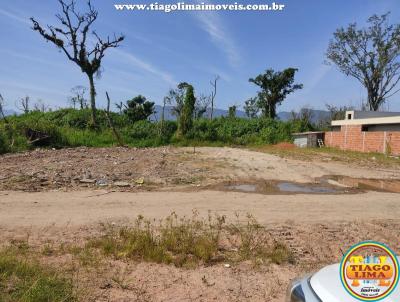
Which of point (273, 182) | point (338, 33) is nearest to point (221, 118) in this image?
point (338, 33)

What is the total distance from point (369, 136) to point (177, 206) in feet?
67.8

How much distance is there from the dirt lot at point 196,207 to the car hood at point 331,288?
172cm

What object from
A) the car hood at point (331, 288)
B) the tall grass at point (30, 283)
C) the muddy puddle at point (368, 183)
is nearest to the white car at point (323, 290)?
the car hood at point (331, 288)

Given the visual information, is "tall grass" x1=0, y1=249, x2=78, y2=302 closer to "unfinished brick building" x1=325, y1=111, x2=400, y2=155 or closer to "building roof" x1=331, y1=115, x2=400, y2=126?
"unfinished brick building" x1=325, y1=111, x2=400, y2=155

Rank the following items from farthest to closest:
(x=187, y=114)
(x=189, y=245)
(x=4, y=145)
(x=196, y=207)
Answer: (x=187, y=114)
(x=4, y=145)
(x=196, y=207)
(x=189, y=245)

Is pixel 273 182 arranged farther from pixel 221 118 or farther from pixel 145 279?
pixel 221 118

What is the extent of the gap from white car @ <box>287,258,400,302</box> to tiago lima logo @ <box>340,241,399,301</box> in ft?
0.13

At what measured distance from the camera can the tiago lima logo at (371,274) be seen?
1.50 m

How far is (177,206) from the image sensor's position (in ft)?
22.7

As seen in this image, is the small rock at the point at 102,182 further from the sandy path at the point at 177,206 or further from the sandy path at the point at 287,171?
the sandy path at the point at 287,171

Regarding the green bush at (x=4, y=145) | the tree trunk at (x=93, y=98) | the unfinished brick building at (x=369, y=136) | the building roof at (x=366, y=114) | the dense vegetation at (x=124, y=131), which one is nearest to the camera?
the green bush at (x=4, y=145)

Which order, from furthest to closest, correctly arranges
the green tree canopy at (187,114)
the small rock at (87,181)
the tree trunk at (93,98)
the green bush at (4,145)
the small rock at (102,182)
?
the green tree canopy at (187,114), the tree trunk at (93,98), the green bush at (4,145), the small rock at (87,181), the small rock at (102,182)

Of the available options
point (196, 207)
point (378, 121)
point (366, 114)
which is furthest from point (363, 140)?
point (196, 207)

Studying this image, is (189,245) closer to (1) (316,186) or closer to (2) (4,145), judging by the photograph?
(1) (316,186)
